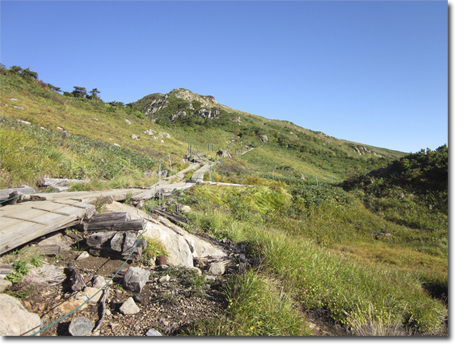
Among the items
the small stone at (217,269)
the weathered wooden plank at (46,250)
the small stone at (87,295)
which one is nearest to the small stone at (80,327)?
the small stone at (87,295)

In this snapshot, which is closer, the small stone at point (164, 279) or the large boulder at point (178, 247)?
the small stone at point (164, 279)

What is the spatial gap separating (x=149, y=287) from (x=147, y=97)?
16065 cm

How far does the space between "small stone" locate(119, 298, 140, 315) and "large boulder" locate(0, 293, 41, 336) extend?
83 centimetres

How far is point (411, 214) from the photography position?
627 inches

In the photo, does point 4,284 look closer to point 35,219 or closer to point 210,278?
point 35,219

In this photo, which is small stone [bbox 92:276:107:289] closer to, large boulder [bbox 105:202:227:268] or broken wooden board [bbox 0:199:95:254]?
broken wooden board [bbox 0:199:95:254]

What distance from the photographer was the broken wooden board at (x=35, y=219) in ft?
11.2

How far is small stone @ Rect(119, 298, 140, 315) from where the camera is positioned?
313 centimetres

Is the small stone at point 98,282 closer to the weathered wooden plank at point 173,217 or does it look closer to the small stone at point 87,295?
the small stone at point 87,295

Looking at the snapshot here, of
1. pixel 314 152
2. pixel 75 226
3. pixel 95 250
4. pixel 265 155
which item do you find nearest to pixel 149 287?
pixel 95 250

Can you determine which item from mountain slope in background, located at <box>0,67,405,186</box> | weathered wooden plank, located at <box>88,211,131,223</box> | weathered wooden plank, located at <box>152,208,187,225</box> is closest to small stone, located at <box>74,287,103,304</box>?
weathered wooden plank, located at <box>88,211,131,223</box>

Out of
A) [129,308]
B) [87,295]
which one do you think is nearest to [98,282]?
[87,295]

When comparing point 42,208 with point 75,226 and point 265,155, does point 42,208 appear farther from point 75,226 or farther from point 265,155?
point 265,155

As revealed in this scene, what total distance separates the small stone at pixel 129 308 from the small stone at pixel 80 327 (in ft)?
1.35
